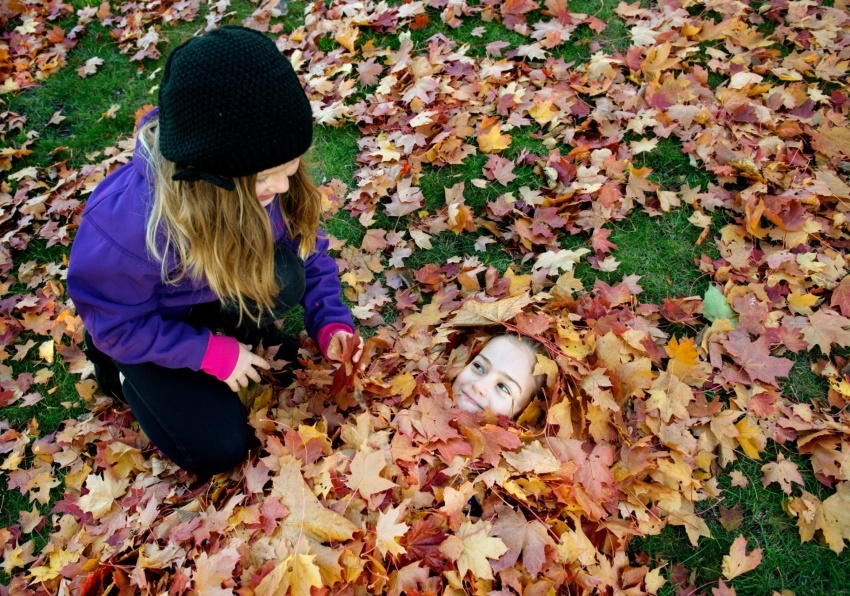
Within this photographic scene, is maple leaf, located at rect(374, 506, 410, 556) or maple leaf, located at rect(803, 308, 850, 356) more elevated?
maple leaf, located at rect(374, 506, 410, 556)

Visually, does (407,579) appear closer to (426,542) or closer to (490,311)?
(426,542)

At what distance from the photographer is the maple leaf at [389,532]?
1809 millimetres

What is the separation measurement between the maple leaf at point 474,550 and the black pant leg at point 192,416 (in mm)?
1001

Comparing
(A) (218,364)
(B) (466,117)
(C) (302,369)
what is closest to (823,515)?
(C) (302,369)

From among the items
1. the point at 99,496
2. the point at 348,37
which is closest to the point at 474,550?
the point at 99,496

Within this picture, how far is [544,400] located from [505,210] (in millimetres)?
1199

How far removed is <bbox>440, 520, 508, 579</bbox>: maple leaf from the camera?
1864 mm

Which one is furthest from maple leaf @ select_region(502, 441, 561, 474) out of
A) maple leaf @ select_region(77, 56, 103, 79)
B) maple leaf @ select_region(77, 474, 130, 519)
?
maple leaf @ select_region(77, 56, 103, 79)

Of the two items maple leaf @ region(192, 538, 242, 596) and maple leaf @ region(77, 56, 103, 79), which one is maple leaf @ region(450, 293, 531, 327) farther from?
maple leaf @ region(77, 56, 103, 79)

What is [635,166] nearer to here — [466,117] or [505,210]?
[505,210]

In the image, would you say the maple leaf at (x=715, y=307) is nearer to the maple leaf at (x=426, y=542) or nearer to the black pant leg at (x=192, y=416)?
the maple leaf at (x=426, y=542)

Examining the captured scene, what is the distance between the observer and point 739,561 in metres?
2.15

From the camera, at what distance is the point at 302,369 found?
8.45 feet

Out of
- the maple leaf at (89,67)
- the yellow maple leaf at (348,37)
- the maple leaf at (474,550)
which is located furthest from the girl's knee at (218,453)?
the maple leaf at (89,67)
